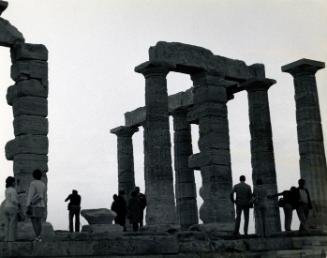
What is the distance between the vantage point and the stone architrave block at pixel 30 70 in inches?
789

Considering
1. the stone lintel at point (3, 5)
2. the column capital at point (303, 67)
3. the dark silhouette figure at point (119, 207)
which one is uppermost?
the stone lintel at point (3, 5)

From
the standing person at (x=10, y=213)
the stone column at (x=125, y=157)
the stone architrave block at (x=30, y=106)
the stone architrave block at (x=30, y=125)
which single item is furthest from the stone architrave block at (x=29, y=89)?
the stone column at (x=125, y=157)

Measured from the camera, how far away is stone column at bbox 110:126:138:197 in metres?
33.6

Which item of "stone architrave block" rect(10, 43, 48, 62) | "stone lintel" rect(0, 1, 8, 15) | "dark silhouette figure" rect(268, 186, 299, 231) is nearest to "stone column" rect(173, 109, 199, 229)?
"dark silhouette figure" rect(268, 186, 299, 231)

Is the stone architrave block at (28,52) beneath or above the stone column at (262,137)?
above

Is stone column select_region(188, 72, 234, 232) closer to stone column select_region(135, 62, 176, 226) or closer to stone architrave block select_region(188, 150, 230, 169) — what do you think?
stone architrave block select_region(188, 150, 230, 169)

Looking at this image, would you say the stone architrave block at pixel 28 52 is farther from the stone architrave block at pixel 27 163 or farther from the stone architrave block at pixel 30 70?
the stone architrave block at pixel 27 163

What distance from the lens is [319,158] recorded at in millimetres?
24297

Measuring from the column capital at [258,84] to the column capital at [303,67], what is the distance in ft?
4.72

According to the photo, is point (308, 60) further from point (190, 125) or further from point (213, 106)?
point (190, 125)

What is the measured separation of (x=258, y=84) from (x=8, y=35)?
39.8 ft

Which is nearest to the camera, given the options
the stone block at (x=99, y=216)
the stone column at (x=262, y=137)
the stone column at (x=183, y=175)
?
the stone block at (x=99, y=216)

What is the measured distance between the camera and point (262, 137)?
26.5 metres

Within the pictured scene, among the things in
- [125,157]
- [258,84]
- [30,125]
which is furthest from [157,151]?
[125,157]
